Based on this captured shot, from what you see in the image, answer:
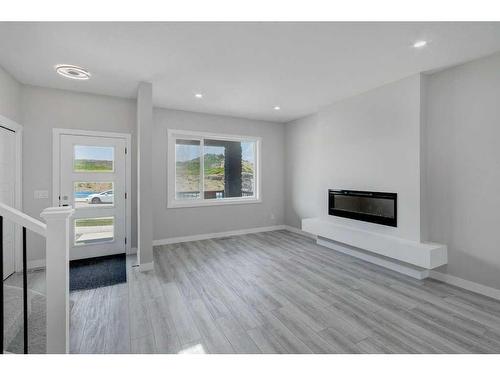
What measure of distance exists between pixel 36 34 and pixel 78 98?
1.69m

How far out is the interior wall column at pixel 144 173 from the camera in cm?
332

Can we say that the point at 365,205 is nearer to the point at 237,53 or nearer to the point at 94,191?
the point at 237,53

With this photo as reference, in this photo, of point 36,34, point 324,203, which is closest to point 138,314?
point 36,34

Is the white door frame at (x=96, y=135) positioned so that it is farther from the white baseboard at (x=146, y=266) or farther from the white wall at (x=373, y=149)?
the white wall at (x=373, y=149)

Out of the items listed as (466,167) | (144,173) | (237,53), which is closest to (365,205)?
(466,167)

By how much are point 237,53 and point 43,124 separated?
3.17 meters

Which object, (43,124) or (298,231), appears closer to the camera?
(43,124)

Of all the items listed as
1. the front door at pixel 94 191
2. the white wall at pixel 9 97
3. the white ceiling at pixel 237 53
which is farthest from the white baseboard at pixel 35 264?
the white ceiling at pixel 237 53

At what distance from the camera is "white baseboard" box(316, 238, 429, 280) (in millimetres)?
3088

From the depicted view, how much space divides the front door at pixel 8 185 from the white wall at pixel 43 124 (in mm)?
195

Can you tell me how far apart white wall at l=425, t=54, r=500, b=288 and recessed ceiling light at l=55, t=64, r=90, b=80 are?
175 inches

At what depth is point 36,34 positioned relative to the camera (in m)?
2.21

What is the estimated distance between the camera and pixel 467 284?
2777mm
